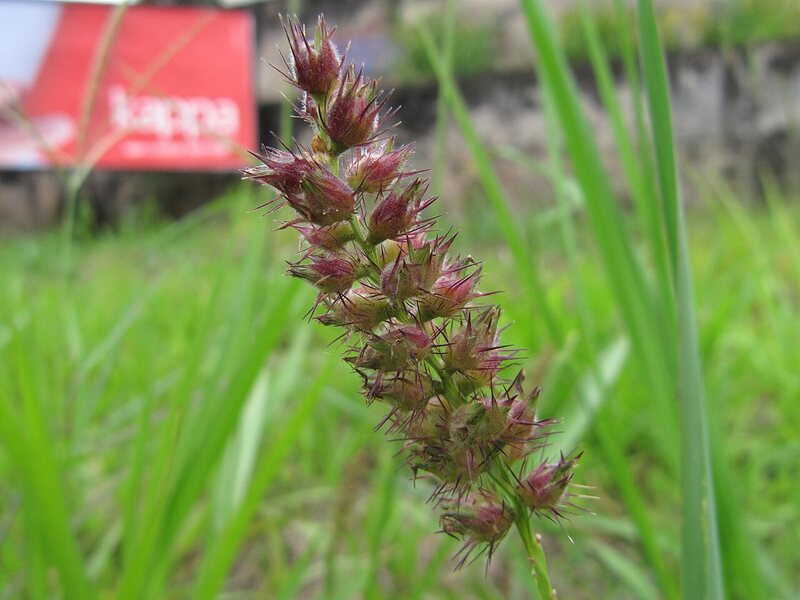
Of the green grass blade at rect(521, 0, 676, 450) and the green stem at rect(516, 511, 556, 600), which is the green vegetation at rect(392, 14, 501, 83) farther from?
the green stem at rect(516, 511, 556, 600)

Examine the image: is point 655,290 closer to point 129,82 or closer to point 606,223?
point 606,223

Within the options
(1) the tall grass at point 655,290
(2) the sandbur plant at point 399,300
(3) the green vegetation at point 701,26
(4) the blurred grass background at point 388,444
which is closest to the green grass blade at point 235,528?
(4) the blurred grass background at point 388,444

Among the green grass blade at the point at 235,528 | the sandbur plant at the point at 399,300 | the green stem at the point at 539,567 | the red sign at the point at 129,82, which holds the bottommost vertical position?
the green grass blade at the point at 235,528

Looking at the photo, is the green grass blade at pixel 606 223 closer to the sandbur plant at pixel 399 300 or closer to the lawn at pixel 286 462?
the lawn at pixel 286 462

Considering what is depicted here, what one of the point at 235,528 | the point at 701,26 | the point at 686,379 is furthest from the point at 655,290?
the point at 701,26

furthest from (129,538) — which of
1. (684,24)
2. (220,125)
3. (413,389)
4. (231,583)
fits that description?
(684,24)

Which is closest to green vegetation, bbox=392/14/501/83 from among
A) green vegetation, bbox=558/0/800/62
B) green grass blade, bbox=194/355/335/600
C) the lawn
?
green vegetation, bbox=558/0/800/62
